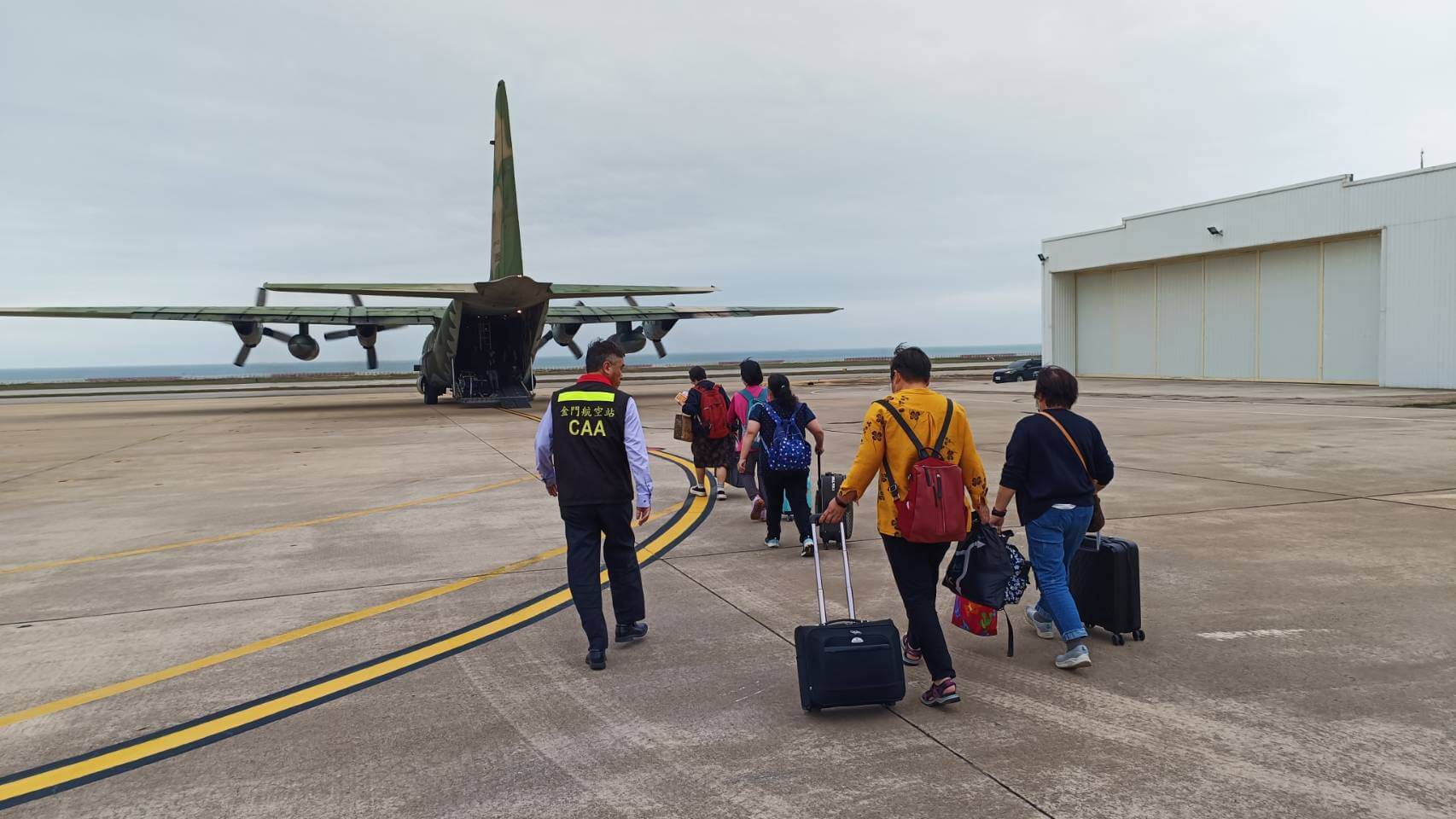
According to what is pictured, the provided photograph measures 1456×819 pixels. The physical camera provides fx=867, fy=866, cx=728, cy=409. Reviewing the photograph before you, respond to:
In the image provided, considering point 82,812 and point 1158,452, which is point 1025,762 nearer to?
point 82,812

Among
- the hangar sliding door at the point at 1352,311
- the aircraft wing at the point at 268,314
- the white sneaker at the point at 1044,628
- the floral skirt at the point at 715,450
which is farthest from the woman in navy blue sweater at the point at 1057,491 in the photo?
the hangar sliding door at the point at 1352,311

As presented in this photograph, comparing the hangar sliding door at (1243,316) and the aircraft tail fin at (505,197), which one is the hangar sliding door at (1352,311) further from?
the aircraft tail fin at (505,197)

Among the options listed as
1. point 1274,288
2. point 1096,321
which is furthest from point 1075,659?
point 1096,321

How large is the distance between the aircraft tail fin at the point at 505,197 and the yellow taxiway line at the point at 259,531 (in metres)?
13.4

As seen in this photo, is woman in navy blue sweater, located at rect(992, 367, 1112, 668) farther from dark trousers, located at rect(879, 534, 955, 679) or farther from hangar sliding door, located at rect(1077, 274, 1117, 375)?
hangar sliding door, located at rect(1077, 274, 1117, 375)

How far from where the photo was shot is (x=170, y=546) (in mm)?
8656

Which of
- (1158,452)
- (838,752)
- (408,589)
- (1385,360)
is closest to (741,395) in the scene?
(408,589)

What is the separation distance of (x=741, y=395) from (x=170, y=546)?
5.99 m

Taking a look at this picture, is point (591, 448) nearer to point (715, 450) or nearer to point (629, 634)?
point (629, 634)

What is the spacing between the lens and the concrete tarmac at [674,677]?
359 centimetres

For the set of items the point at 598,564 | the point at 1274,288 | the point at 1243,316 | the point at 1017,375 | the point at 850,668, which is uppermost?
the point at 1274,288

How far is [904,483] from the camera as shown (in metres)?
4.44

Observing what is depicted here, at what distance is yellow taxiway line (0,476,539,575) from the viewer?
7.98 meters

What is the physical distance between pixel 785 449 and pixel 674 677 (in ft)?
10.9
